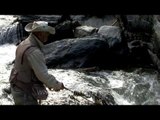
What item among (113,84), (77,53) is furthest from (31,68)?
(77,53)

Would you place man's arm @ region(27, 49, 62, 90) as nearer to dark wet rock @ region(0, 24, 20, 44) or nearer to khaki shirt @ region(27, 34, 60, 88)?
khaki shirt @ region(27, 34, 60, 88)

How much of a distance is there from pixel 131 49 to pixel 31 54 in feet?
31.1

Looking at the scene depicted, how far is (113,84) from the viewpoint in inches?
401

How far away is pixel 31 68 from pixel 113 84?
640 cm

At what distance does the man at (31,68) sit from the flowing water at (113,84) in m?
3.00

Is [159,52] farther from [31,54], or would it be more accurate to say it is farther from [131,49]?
[31,54]

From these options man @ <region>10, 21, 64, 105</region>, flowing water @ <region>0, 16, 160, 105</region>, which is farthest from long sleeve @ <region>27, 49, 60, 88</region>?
flowing water @ <region>0, 16, 160, 105</region>

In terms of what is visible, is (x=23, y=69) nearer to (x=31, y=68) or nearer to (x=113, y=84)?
(x=31, y=68)

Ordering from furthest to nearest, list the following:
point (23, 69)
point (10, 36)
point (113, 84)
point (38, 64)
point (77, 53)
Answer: point (10, 36) → point (77, 53) → point (113, 84) → point (23, 69) → point (38, 64)

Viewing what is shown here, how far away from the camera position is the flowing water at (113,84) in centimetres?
873

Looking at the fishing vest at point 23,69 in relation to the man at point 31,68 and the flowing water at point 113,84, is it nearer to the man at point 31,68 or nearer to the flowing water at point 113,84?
the man at point 31,68

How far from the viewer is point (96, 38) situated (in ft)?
41.1

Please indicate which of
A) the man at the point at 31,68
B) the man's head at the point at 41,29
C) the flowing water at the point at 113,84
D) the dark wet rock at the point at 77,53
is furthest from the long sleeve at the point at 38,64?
the dark wet rock at the point at 77,53
